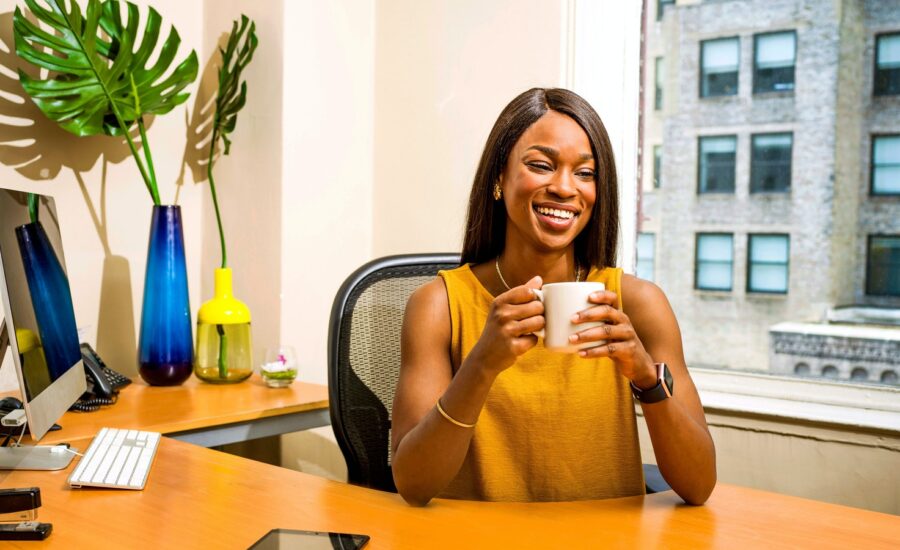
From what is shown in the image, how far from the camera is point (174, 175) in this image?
262 centimetres

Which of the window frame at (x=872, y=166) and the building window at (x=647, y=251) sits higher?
the window frame at (x=872, y=166)

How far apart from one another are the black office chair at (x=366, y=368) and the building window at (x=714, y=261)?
39.5 inches

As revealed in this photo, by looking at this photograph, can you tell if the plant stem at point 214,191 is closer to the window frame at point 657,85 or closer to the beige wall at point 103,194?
the beige wall at point 103,194

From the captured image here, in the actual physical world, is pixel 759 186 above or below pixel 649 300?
above

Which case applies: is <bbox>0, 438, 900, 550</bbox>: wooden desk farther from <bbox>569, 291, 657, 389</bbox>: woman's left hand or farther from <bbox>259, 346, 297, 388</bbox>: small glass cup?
<bbox>259, 346, 297, 388</bbox>: small glass cup

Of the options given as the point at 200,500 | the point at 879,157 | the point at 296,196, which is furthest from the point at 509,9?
the point at 200,500

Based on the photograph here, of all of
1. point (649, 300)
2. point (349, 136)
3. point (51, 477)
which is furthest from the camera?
point (349, 136)

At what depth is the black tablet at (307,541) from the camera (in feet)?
3.09

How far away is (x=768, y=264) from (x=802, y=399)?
391 millimetres

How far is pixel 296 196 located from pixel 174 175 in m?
0.41

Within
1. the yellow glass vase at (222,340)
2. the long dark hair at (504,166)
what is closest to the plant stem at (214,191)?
the yellow glass vase at (222,340)

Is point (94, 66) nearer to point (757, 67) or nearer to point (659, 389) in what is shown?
point (659, 389)

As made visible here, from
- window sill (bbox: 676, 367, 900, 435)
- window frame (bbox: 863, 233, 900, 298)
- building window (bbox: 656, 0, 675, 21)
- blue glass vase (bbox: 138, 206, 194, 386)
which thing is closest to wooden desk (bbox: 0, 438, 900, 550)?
window sill (bbox: 676, 367, 900, 435)

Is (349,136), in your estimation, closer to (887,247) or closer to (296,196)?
(296,196)
